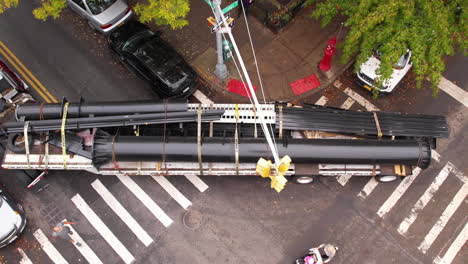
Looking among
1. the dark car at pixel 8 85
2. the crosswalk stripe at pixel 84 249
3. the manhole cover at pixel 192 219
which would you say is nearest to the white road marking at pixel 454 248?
the manhole cover at pixel 192 219

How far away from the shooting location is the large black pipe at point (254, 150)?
33.9ft

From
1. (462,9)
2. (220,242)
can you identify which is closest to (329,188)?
(220,242)

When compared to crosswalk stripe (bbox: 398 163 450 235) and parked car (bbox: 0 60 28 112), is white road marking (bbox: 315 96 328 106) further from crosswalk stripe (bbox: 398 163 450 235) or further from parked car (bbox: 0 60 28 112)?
parked car (bbox: 0 60 28 112)

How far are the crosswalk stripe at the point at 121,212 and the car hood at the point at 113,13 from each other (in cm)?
619

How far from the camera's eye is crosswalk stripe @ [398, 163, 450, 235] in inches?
472

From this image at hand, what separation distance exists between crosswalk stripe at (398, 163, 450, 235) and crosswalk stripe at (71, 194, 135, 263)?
9.01 metres

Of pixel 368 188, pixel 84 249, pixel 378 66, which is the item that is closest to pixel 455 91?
pixel 378 66

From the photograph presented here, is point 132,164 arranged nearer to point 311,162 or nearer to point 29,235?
point 29,235

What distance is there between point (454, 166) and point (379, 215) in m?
3.39

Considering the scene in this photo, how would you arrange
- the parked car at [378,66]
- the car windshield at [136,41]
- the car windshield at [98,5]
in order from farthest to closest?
the car windshield at [98,5] → the car windshield at [136,41] → the parked car at [378,66]

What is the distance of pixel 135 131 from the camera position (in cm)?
1112

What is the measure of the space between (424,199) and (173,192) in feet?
28.3

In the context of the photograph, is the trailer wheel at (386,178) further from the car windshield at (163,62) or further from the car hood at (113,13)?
the car hood at (113,13)

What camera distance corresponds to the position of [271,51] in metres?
14.7
